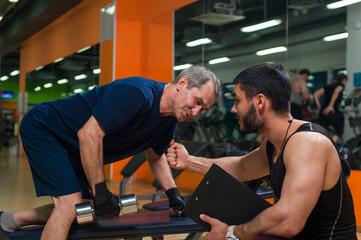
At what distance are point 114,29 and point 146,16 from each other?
648 mm

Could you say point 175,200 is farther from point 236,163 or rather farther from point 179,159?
point 236,163

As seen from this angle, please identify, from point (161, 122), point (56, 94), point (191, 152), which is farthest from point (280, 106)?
point (56, 94)

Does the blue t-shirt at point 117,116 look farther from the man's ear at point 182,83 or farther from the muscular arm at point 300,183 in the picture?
the muscular arm at point 300,183

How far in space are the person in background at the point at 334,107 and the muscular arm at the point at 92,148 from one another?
4059 mm

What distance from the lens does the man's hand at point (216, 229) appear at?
1653 millimetres

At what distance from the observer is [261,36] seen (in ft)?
20.3

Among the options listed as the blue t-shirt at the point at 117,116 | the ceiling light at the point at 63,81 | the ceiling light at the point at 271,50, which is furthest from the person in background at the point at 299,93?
the ceiling light at the point at 63,81

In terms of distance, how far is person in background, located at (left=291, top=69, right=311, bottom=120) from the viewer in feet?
18.9

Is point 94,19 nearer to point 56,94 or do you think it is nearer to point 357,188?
point 56,94

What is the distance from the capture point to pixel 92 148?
192 centimetres

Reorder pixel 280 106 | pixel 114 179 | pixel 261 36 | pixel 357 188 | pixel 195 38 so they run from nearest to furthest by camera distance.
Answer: pixel 280 106, pixel 357 188, pixel 261 36, pixel 195 38, pixel 114 179

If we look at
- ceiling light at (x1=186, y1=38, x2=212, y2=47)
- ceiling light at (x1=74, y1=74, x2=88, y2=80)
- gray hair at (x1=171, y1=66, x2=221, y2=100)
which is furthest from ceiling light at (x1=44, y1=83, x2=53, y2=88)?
gray hair at (x1=171, y1=66, x2=221, y2=100)

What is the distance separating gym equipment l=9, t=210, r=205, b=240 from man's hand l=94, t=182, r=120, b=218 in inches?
4.9

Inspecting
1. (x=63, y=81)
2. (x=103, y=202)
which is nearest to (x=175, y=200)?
(x=103, y=202)
